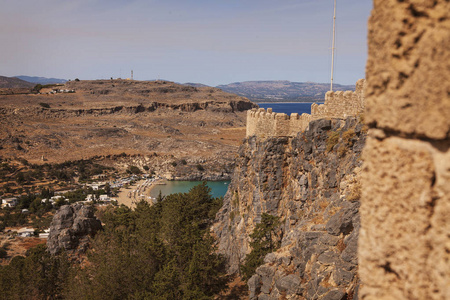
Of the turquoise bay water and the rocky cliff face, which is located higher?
the rocky cliff face

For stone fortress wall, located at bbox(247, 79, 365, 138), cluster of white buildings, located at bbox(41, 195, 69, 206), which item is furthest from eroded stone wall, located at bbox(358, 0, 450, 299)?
cluster of white buildings, located at bbox(41, 195, 69, 206)

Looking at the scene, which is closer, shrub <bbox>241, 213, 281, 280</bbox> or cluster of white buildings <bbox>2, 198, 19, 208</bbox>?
shrub <bbox>241, 213, 281, 280</bbox>

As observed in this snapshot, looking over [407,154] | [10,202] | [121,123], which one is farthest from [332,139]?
[121,123]

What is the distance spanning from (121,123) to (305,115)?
8900 cm

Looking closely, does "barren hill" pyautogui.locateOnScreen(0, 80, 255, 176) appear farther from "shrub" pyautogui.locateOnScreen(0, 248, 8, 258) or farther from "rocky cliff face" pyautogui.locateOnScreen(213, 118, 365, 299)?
"rocky cliff face" pyautogui.locateOnScreen(213, 118, 365, 299)

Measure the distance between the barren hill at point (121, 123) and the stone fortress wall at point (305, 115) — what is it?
56612 mm

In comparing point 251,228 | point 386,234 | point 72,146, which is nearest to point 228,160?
point 72,146

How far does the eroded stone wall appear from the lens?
186 cm

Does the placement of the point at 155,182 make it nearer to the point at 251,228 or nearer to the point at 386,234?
the point at 251,228

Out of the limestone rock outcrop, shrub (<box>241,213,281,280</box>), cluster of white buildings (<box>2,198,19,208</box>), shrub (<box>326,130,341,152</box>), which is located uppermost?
shrub (<box>326,130,341,152</box>)

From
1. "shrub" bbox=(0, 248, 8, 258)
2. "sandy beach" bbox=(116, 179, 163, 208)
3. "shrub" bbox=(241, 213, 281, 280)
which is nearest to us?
"shrub" bbox=(241, 213, 281, 280)

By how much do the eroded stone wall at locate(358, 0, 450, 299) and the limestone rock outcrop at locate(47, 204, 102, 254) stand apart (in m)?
25.3

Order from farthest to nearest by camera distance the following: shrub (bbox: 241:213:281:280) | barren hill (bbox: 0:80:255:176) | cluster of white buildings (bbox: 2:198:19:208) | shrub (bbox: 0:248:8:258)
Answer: barren hill (bbox: 0:80:255:176), cluster of white buildings (bbox: 2:198:19:208), shrub (bbox: 0:248:8:258), shrub (bbox: 241:213:281:280)

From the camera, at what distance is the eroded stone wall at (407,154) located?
186 cm
